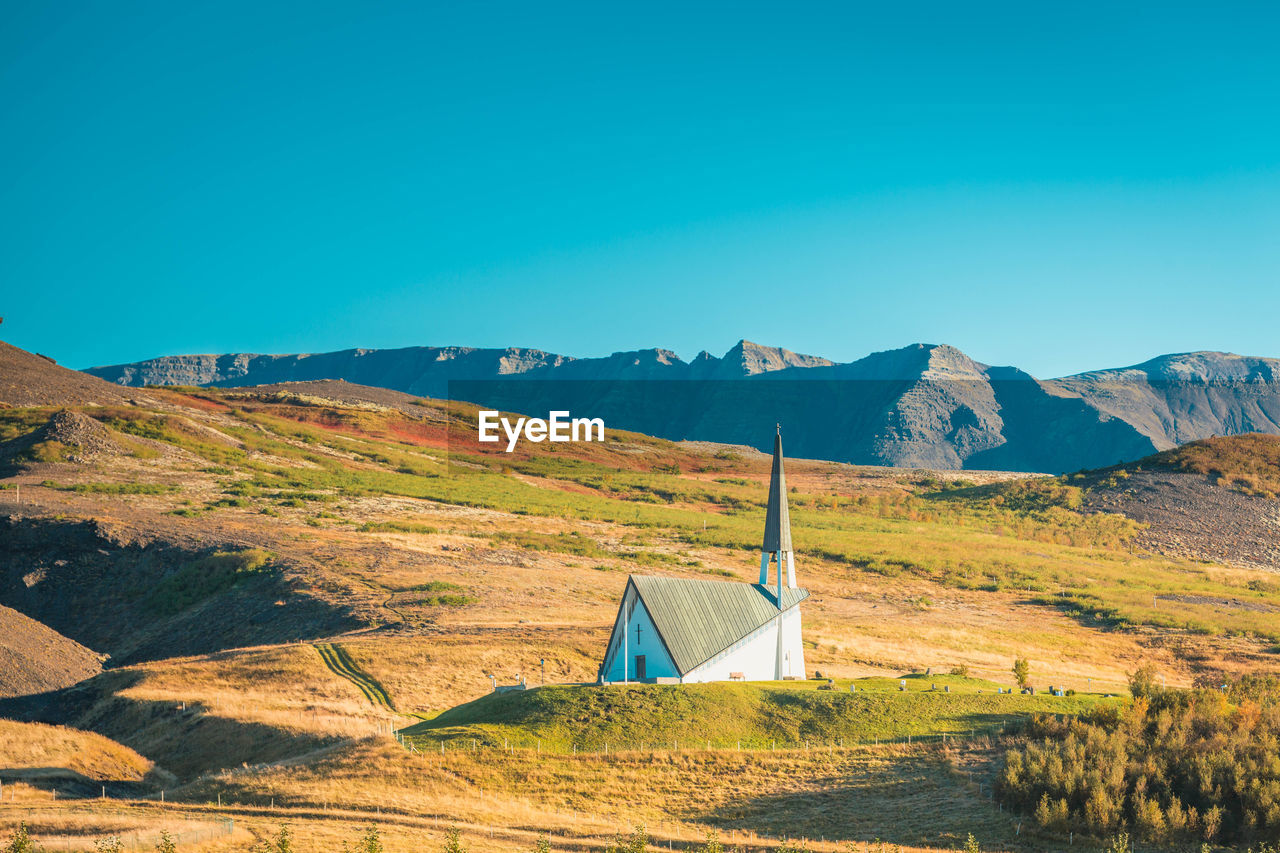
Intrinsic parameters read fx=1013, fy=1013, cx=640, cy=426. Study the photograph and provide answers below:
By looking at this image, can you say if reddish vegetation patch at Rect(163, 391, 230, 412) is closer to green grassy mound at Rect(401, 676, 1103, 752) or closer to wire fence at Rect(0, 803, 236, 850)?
green grassy mound at Rect(401, 676, 1103, 752)

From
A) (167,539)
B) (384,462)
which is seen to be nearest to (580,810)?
(167,539)

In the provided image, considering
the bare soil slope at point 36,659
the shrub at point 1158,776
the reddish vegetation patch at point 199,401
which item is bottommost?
the bare soil slope at point 36,659

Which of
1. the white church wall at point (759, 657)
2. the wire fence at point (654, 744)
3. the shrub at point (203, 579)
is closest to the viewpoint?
the wire fence at point (654, 744)

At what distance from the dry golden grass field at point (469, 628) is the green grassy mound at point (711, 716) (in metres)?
0.28

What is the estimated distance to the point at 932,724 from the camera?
112ft

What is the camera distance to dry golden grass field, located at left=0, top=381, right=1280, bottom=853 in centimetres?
2689

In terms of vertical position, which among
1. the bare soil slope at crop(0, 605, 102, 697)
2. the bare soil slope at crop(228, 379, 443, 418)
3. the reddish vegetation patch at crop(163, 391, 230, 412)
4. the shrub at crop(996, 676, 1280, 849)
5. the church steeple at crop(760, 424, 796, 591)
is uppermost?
the bare soil slope at crop(228, 379, 443, 418)

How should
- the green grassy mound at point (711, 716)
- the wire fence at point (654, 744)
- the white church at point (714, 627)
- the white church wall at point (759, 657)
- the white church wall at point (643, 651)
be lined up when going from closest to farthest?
the wire fence at point (654, 744), the green grassy mound at point (711, 716), the white church wall at point (643, 651), the white church at point (714, 627), the white church wall at point (759, 657)

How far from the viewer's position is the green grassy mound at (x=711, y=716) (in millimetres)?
31906

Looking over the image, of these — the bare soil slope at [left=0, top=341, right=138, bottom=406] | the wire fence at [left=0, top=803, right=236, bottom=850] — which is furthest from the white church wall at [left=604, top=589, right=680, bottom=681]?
the bare soil slope at [left=0, top=341, right=138, bottom=406]

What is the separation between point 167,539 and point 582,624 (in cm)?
3019

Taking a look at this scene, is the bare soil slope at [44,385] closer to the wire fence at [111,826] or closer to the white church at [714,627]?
the white church at [714,627]

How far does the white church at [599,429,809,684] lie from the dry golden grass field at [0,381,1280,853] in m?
2.92

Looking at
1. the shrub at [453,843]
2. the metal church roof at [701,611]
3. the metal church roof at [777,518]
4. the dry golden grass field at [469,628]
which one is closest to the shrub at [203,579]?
the dry golden grass field at [469,628]
